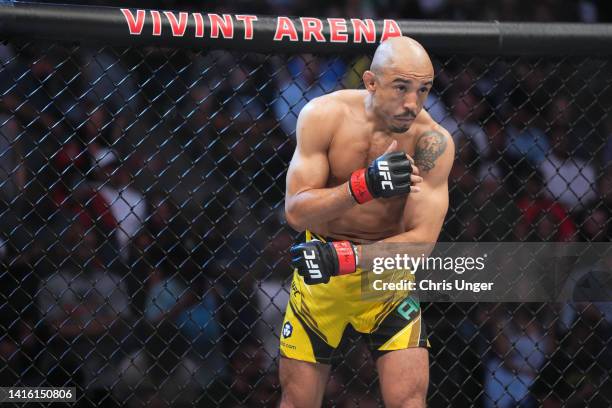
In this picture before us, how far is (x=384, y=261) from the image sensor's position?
2.29 meters

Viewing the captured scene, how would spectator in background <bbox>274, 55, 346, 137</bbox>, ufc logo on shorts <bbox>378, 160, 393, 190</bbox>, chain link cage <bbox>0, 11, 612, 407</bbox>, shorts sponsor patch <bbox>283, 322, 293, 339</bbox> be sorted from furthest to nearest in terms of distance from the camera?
spectator in background <bbox>274, 55, 346, 137</bbox>
chain link cage <bbox>0, 11, 612, 407</bbox>
shorts sponsor patch <bbox>283, 322, 293, 339</bbox>
ufc logo on shorts <bbox>378, 160, 393, 190</bbox>

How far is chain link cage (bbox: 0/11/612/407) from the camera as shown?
2.75m

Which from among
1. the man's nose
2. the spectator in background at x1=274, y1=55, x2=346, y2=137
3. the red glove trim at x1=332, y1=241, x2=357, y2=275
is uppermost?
the man's nose

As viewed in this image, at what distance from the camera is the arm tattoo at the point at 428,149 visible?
7.51ft

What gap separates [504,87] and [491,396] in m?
1.47

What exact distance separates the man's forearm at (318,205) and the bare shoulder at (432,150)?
0.76ft

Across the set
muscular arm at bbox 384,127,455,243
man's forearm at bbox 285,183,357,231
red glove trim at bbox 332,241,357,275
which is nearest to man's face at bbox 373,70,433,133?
muscular arm at bbox 384,127,455,243

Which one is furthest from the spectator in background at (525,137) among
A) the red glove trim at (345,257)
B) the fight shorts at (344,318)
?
the red glove trim at (345,257)

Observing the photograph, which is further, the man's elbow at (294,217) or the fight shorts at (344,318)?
the fight shorts at (344,318)

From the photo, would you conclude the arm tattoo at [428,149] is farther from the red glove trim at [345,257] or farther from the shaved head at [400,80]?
the red glove trim at [345,257]

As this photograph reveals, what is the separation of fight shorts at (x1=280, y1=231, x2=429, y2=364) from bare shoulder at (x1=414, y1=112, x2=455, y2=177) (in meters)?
0.33

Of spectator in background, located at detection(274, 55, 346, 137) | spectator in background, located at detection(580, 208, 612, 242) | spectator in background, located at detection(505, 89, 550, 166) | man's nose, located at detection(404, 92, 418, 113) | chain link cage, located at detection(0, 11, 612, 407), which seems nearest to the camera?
man's nose, located at detection(404, 92, 418, 113)

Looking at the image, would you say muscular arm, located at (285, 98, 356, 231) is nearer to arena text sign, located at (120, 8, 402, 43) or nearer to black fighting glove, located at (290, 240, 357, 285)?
black fighting glove, located at (290, 240, 357, 285)

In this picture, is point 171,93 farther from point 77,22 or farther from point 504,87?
point 504,87
